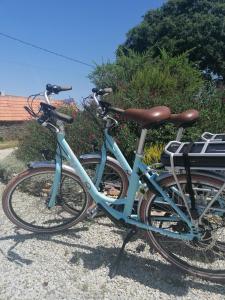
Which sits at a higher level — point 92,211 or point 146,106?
point 146,106

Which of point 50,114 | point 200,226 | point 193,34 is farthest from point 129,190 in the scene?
point 193,34

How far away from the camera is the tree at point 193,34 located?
21.8 metres

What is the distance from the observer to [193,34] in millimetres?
21859

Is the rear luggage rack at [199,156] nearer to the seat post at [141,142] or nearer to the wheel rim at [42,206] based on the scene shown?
the seat post at [141,142]

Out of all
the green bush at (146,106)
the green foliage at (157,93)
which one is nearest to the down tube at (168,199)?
the green bush at (146,106)

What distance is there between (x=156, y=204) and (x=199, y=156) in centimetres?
65

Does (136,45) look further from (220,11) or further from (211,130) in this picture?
(211,130)

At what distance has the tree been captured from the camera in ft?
71.6

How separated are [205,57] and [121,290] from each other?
2135cm

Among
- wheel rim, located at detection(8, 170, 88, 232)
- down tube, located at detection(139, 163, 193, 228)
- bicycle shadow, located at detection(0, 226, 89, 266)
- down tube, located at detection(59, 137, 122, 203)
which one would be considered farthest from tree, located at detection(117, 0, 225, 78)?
down tube, located at detection(139, 163, 193, 228)

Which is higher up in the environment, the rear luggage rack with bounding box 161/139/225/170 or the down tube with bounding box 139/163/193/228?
the rear luggage rack with bounding box 161/139/225/170

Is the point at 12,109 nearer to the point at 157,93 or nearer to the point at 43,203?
the point at 157,93

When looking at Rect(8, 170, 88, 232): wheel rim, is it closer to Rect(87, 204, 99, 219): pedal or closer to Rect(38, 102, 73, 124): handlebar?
Rect(87, 204, 99, 219): pedal

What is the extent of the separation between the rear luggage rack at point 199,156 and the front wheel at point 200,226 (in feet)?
0.36
